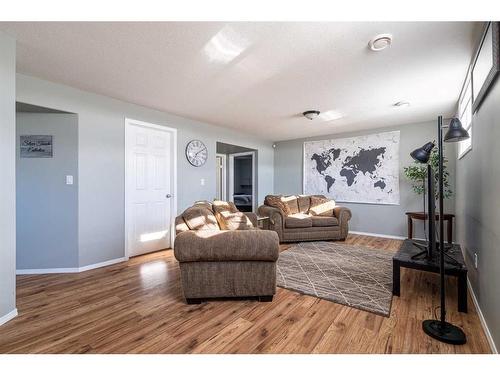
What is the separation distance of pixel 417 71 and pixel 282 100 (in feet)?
4.85

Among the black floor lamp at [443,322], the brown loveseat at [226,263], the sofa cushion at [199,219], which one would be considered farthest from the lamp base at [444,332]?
the sofa cushion at [199,219]

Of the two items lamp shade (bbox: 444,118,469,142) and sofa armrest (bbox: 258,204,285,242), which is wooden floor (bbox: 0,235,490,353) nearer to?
lamp shade (bbox: 444,118,469,142)

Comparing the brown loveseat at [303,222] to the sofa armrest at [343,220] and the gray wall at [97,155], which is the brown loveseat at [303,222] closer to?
the sofa armrest at [343,220]

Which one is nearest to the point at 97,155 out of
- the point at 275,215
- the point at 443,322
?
the point at 275,215

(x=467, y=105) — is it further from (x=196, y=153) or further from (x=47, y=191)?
(x=47, y=191)

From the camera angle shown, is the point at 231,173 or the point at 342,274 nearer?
the point at 342,274

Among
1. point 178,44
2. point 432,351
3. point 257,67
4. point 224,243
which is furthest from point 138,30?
point 432,351

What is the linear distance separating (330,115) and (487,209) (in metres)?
2.55

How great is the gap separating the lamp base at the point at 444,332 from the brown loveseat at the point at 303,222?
8.07 ft

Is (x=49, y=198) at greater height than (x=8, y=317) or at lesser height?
greater

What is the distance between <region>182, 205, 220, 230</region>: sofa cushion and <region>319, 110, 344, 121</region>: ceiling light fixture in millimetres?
2526

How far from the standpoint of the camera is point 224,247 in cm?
194

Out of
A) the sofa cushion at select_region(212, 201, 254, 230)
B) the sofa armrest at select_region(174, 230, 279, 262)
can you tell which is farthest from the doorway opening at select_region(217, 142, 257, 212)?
the sofa armrest at select_region(174, 230, 279, 262)
